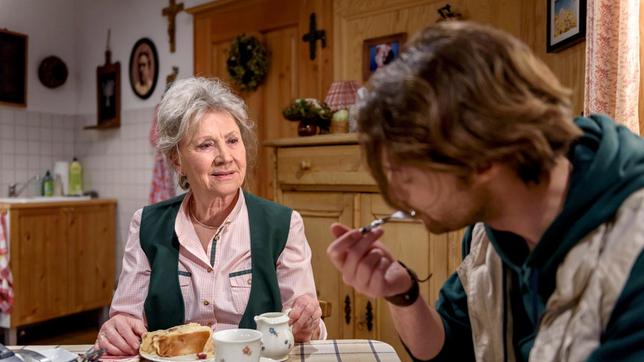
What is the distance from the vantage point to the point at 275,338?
1153 mm

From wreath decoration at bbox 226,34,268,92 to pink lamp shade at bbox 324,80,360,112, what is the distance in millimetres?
883

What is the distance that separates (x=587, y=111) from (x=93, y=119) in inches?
164

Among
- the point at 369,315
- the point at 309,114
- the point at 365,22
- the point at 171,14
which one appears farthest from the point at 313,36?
the point at 369,315

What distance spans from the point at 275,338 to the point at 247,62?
2805 millimetres

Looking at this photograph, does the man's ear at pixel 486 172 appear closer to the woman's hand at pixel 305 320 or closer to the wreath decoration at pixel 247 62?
the woman's hand at pixel 305 320

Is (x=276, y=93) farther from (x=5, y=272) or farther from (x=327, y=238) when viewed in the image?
(x=5, y=272)

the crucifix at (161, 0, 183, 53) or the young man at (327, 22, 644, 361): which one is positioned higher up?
the crucifix at (161, 0, 183, 53)

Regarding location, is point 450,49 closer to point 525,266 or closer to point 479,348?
point 525,266

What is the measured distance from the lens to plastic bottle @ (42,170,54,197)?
4.49m

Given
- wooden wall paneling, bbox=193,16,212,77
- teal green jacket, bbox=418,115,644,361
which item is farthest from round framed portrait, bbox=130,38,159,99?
teal green jacket, bbox=418,115,644,361

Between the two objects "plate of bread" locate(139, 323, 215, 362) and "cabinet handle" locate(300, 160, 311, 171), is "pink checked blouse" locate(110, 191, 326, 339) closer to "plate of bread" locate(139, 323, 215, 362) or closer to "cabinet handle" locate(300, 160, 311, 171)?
"plate of bread" locate(139, 323, 215, 362)

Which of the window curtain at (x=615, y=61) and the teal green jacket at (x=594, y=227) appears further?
the window curtain at (x=615, y=61)

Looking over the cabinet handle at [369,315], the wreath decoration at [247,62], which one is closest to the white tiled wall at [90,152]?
the wreath decoration at [247,62]

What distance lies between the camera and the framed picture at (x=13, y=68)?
4.31m
